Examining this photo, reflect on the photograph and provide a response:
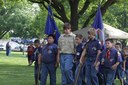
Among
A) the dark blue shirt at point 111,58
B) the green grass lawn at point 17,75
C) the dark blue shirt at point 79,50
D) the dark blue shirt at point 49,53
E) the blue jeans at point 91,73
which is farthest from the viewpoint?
the green grass lawn at point 17,75

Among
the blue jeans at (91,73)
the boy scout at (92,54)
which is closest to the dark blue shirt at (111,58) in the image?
the boy scout at (92,54)

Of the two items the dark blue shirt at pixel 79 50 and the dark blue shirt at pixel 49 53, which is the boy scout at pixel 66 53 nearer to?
the dark blue shirt at pixel 49 53

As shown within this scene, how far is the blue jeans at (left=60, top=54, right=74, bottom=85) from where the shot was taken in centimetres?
1305

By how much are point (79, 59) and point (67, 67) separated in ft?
2.98

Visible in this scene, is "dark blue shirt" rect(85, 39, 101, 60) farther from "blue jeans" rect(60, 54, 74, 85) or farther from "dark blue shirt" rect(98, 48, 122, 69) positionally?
"blue jeans" rect(60, 54, 74, 85)

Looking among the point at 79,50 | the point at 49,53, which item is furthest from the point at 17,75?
the point at 49,53

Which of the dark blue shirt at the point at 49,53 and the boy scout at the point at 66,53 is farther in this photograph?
the dark blue shirt at the point at 49,53

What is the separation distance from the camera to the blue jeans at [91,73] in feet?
42.5

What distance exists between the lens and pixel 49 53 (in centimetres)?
1326

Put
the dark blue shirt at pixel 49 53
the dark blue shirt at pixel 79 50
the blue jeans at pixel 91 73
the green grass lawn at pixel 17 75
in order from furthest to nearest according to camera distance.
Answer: the green grass lawn at pixel 17 75 → the dark blue shirt at pixel 79 50 → the dark blue shirt at pixel 49 53 → the blue jeans at pixel 91 73

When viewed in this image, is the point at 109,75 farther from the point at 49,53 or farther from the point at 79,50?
the point at 49,53

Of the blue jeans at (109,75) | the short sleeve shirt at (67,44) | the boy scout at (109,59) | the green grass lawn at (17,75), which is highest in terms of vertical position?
the short sleeve shirt at (67,44)

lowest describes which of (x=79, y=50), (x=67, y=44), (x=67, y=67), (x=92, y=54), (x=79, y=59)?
(x=67, y=67)

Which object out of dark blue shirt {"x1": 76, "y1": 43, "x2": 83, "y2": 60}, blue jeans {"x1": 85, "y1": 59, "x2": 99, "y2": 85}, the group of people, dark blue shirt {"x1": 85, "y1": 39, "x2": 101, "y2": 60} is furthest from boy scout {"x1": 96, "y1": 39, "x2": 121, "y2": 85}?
dark blue shirt {"x1": 76, "y1": 43, "x2": 83, "y2": 60}
